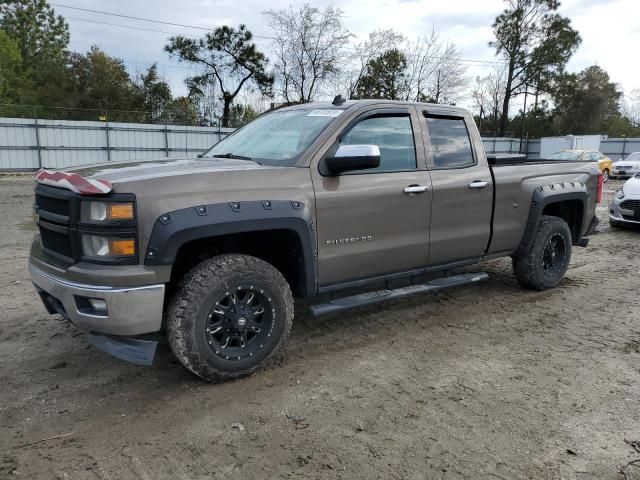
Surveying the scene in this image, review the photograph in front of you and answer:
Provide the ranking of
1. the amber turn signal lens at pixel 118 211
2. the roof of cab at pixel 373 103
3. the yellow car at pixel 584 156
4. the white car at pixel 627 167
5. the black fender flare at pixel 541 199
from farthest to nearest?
the white car at pixel 627 167, the yellow car at pixel 584 156, the black fender flare at pixel 541 199, the roof of cab at pixel 373 103, the amber turn signal lens at pixel 118 211

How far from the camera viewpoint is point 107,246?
2.91m

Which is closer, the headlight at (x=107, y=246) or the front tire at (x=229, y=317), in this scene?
the headlight at (x=107, y=246)

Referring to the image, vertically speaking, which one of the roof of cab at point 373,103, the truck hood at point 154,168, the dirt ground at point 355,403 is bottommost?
the dirt ground at point 355,403

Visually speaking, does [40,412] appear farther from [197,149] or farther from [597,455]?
[197,149]

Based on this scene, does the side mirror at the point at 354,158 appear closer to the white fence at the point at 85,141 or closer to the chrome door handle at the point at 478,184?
the chrome door handle at the point at 478,184

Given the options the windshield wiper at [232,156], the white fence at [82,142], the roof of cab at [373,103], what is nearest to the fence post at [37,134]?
the white fence at [82,142]

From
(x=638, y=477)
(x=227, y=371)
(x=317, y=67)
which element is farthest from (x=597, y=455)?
(x=317, y=67)

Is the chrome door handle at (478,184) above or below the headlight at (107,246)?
above

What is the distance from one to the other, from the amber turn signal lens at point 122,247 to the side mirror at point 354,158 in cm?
146

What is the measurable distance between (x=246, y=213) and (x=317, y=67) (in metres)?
29.8

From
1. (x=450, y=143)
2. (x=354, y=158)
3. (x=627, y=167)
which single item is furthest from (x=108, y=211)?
(x=627, y=167)

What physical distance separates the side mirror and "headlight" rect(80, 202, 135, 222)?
4.65 ft

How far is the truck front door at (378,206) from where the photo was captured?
3680 millimetres

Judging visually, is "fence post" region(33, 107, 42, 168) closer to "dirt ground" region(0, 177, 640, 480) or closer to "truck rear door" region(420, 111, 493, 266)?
"dirt ground" region(0, 177, 640, 480)
